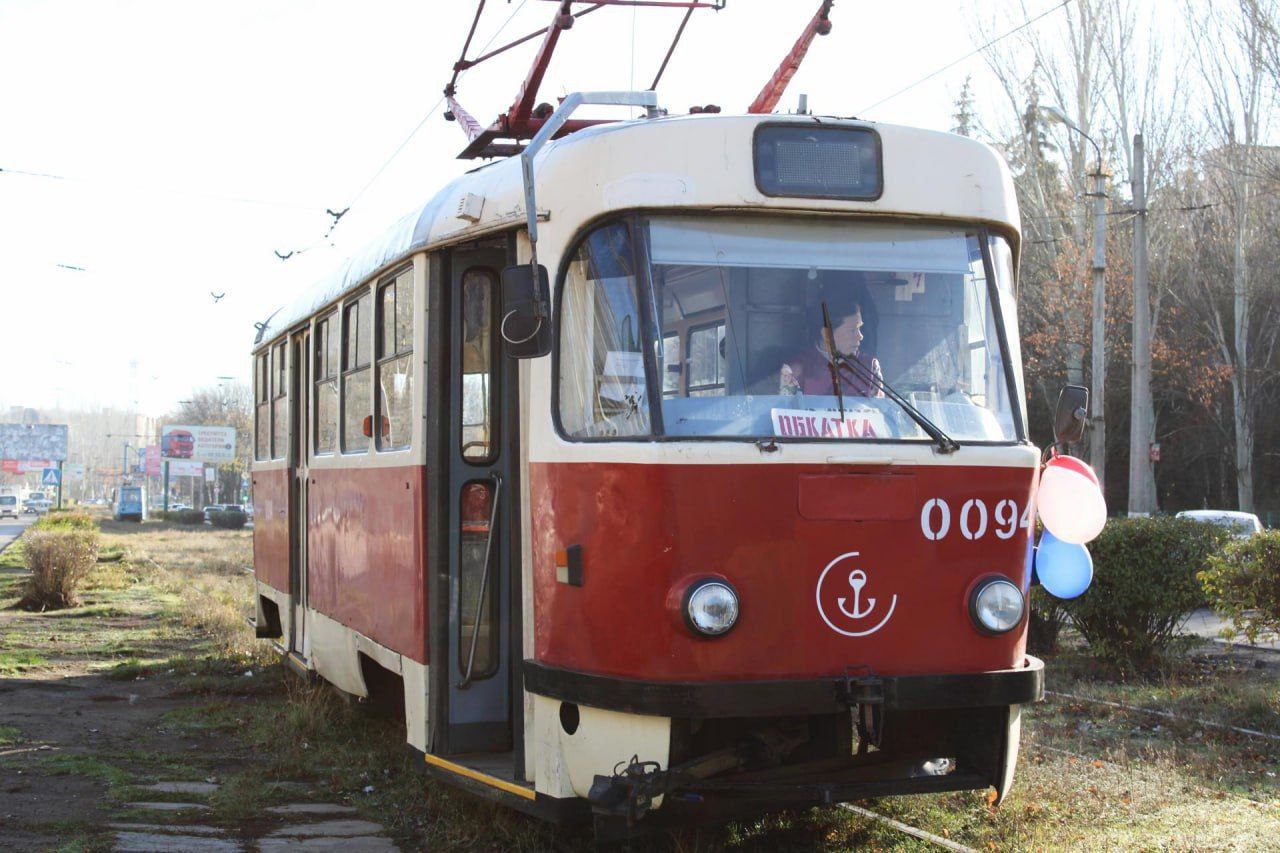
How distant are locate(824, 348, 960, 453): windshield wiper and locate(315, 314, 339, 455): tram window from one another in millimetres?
4170

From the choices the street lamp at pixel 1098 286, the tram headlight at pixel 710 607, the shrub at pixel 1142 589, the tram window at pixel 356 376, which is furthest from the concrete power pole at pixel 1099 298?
the tram headlight at pixel 710 607

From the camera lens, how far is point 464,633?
248 inches

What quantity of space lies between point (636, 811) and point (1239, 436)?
3737 cm

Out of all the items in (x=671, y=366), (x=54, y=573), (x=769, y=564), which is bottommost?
(x=54, y=573)

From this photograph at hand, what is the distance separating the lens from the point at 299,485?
394 inches

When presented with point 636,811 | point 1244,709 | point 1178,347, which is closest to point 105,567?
point 1244,709

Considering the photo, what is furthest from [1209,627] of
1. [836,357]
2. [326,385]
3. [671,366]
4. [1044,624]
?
[671,366]

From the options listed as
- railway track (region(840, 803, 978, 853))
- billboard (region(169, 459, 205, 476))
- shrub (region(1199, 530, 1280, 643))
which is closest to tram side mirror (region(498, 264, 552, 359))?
railway track (region(840, 803, 978, 853))

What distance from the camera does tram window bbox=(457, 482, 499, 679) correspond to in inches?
248

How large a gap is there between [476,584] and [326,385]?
10.1ft

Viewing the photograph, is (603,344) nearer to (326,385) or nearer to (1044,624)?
(326,385)

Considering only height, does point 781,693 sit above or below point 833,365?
below

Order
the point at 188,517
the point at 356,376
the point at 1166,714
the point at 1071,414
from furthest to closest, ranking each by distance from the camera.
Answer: the point at 188,517 < the point at 1166,714 < the point at 356,376 < the point at 1071,414

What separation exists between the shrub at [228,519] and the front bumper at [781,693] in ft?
193
